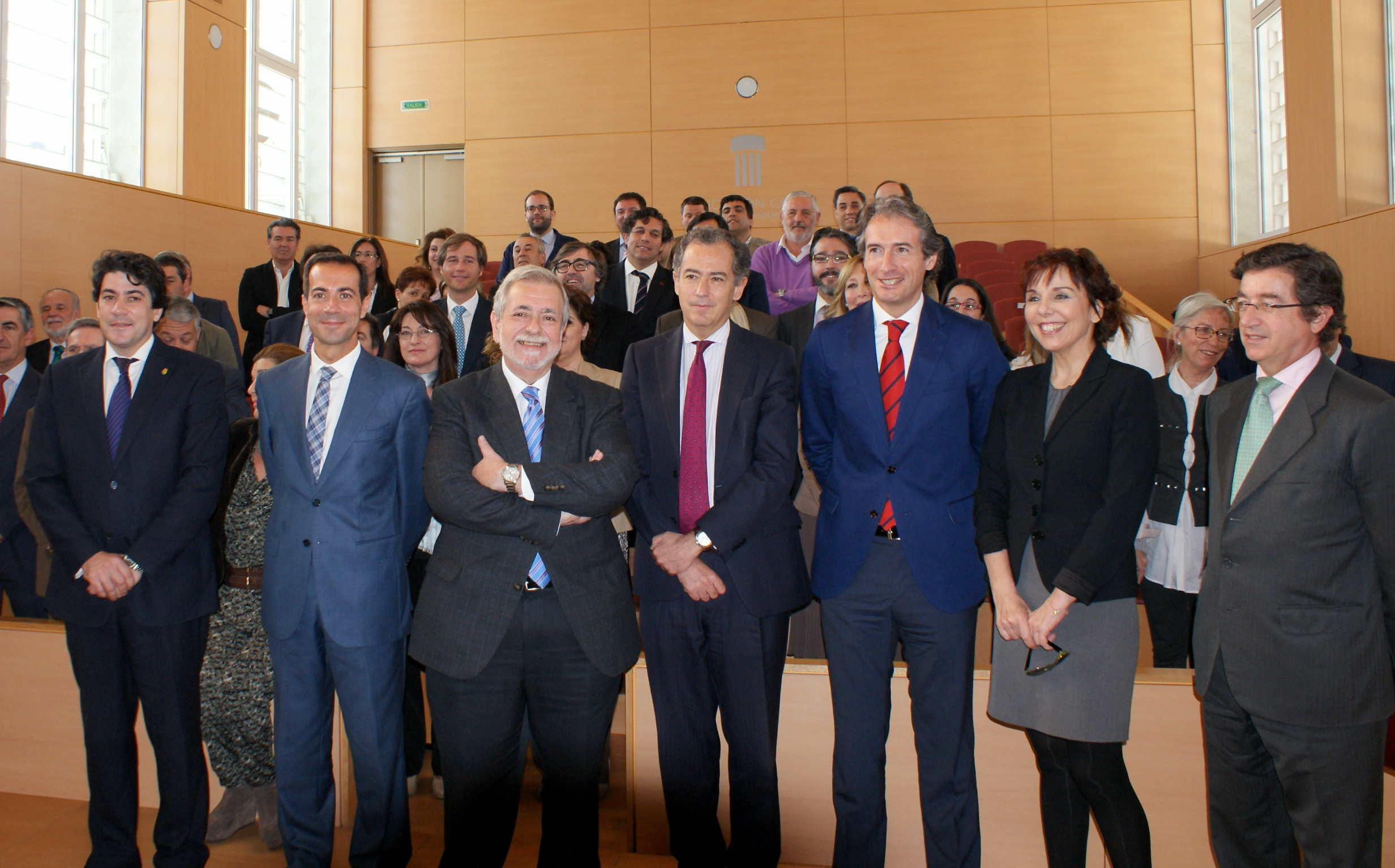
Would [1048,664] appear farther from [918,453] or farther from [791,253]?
[791,253]

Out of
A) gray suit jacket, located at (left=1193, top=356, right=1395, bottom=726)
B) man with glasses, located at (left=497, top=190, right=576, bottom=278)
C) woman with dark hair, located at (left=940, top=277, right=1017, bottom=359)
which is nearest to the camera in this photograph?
gray suit jacket, located at (left=1193, top=356, right=1395, bottom=726)

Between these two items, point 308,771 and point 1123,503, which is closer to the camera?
point 1123,503

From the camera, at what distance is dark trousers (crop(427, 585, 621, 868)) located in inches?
81.1

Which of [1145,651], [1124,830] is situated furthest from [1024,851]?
[1145,651]

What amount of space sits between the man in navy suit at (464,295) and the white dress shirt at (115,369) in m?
1.52

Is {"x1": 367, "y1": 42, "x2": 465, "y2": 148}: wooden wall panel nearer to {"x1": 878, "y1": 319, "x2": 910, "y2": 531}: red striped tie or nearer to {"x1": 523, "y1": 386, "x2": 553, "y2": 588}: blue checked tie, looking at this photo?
{"x1": 523, "y1": 386, "x2": 553, "y2": 588}: blue checked tie

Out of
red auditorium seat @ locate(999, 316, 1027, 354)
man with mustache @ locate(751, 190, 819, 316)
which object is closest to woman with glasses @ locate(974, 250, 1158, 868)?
man with mustache @ locate(751, 190, 819, 316)

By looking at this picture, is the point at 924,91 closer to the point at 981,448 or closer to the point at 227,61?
the point at 227,61

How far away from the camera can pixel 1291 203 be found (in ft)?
22.9

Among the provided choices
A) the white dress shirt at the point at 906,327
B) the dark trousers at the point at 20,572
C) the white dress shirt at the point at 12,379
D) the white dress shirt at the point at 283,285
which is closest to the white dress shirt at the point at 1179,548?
the white dress shirt at the point at 906,327

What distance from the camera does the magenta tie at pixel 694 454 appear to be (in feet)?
7.34

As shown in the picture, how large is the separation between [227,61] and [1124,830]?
29.4 feet

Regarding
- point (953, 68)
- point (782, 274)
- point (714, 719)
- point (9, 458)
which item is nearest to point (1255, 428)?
point (714, 719)

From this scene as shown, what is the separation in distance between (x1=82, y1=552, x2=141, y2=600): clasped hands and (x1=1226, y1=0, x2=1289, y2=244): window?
9088 mm
